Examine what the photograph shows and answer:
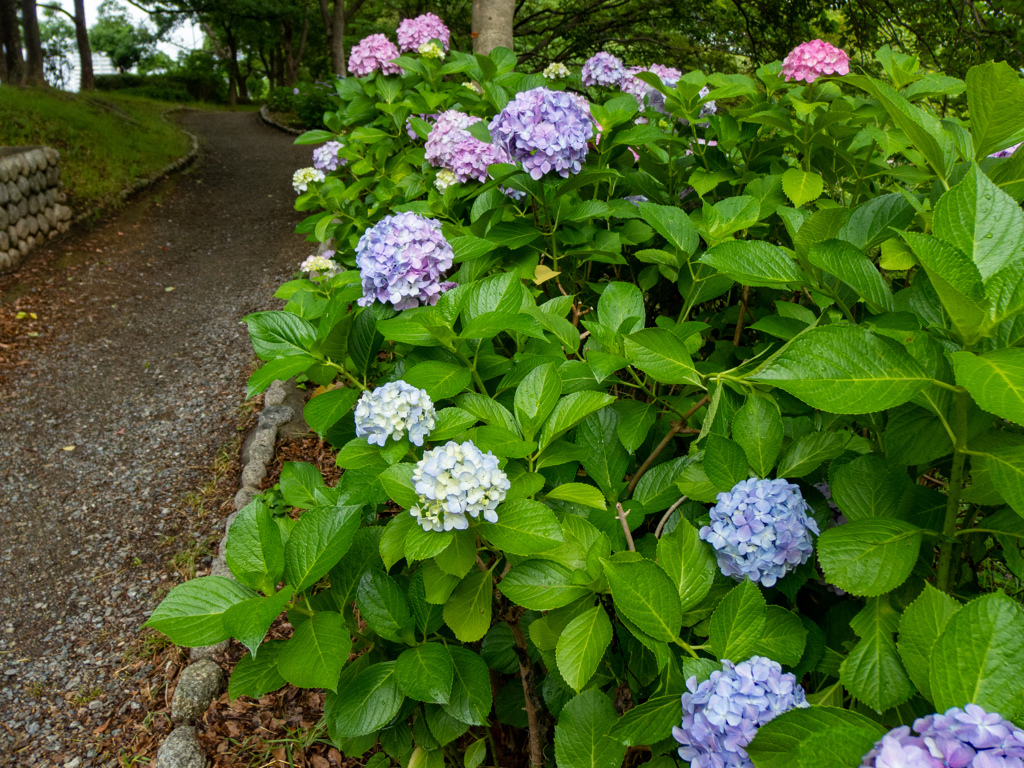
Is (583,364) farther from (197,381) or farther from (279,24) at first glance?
(279,24)

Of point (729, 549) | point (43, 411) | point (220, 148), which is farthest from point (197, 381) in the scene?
point (220, 148)

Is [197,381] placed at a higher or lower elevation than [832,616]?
lower

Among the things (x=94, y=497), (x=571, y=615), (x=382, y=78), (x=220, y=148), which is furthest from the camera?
(x=220, y=148)

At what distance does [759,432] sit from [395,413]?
56 cm

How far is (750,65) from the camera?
752cm

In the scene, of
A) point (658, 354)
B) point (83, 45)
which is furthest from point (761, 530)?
point (83, 45)

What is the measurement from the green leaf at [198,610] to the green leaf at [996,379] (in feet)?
3.26

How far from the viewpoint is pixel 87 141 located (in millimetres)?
8938

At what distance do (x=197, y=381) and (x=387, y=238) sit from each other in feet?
11.7

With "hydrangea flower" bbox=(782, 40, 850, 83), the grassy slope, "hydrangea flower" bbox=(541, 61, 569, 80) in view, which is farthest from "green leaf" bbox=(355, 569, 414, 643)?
the grassy slope

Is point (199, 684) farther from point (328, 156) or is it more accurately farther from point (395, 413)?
point (328, 156)

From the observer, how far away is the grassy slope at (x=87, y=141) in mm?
7969

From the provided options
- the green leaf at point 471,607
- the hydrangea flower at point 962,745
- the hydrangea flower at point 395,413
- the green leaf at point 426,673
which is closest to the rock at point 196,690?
the green leaf at point 426,673

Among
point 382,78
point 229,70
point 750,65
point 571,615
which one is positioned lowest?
point 571,615
